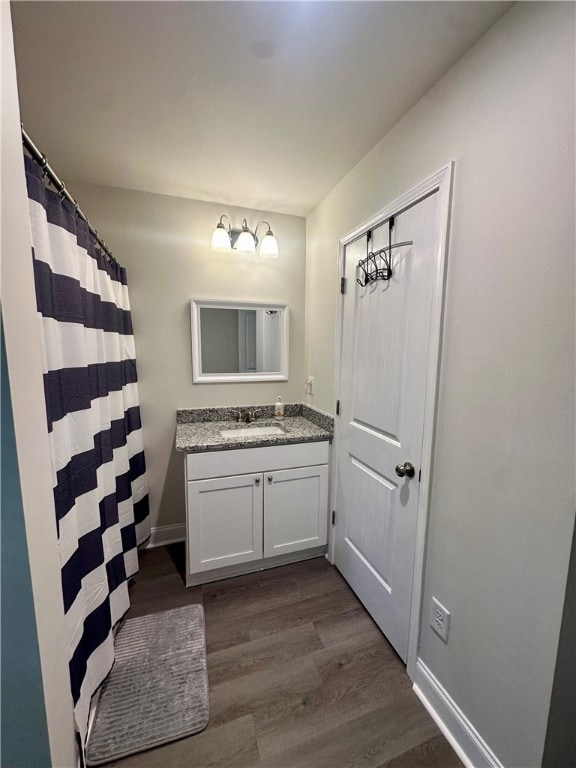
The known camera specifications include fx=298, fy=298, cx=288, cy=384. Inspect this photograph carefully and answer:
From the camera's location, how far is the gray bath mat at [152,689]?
109cm

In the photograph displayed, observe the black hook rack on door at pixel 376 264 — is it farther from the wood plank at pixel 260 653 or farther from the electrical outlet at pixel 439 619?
the wood plank at pixel 260 653

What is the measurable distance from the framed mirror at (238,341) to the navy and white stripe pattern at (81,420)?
0.69m

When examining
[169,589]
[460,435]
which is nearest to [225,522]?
[169,589]

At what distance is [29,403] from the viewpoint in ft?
2.30

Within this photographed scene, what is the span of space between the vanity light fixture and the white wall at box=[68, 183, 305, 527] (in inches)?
2.9

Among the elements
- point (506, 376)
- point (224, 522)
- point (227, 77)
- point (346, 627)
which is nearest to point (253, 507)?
point (224, 522)

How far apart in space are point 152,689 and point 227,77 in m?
2.47

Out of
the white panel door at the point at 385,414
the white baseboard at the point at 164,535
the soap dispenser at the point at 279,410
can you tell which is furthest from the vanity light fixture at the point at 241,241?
the white baseboard at the point at 164,535

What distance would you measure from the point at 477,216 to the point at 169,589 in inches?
93.8

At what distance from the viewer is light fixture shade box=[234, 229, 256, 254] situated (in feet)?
6.64

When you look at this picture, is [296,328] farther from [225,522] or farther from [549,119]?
[549,119]

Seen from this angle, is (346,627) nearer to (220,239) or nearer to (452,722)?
(452,722)

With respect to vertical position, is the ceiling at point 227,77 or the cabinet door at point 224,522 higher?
the ceiling at point 227,77

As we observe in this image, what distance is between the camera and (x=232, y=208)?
2.15 m
